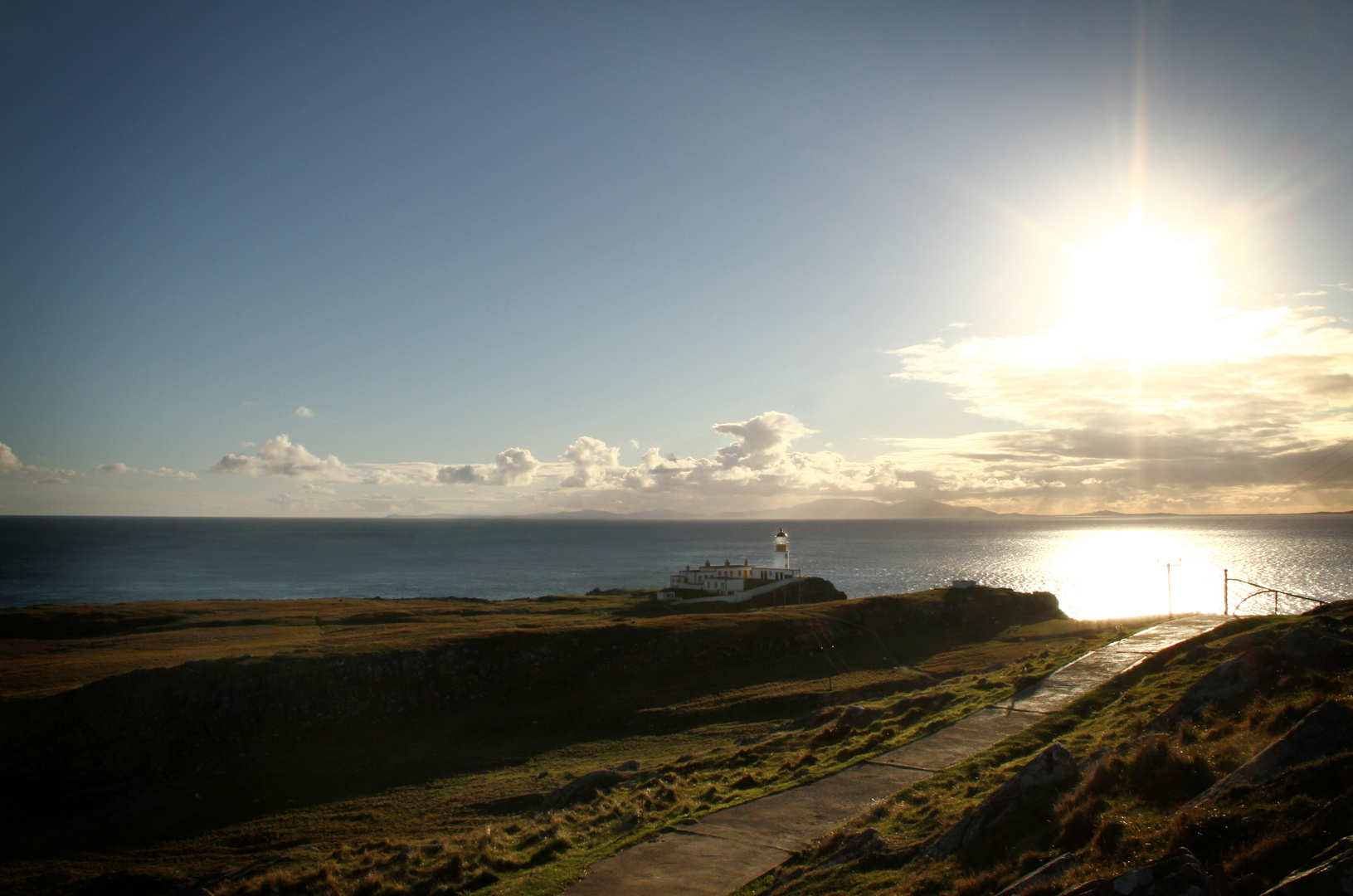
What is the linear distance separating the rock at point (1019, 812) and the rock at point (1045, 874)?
5.92 feet

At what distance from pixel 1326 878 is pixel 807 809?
41.5ft

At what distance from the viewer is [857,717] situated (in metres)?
26.6

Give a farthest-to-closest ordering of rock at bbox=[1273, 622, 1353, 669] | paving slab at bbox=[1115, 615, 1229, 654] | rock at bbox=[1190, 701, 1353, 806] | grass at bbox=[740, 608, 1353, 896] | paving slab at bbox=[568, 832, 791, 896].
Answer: paving slab at bbox=[1115, 615, 1229, 654] < rock at bbox=[1273, 622, 1353, 669] < paving slab at bbox=[568, 832, 791, 896] < rock at bbox=[1190, 701, 1353, 806] < grass at bbox=[740, 608, 1353, 896]

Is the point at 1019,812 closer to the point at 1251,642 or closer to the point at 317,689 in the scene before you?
the point at 1251,642

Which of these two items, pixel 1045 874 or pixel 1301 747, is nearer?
pixel 1045 874

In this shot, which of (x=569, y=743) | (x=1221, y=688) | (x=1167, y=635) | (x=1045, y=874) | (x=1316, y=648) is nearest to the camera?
(x=1045, y=874)

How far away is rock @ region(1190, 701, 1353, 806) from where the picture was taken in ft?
29.2

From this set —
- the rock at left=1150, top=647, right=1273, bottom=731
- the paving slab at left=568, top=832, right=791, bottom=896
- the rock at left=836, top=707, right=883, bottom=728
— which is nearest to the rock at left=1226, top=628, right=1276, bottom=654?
the rock at left=1150, top=647, right=1273, bottom=731

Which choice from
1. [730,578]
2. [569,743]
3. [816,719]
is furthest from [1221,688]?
[730,578]

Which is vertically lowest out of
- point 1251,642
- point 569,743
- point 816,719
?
point 569,743

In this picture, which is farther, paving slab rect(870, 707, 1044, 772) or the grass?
paving slab rect(870, 707, 1044, 772)

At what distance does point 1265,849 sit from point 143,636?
7360 centimetres

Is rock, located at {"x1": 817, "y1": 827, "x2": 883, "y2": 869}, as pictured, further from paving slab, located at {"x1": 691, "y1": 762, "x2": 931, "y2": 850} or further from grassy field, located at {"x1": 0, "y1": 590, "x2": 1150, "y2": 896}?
grassy field, located at {"x1": 0, "y1": 590, "x2": 1150, "y2": 896}

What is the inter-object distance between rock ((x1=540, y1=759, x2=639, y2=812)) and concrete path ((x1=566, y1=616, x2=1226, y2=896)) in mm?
7313
